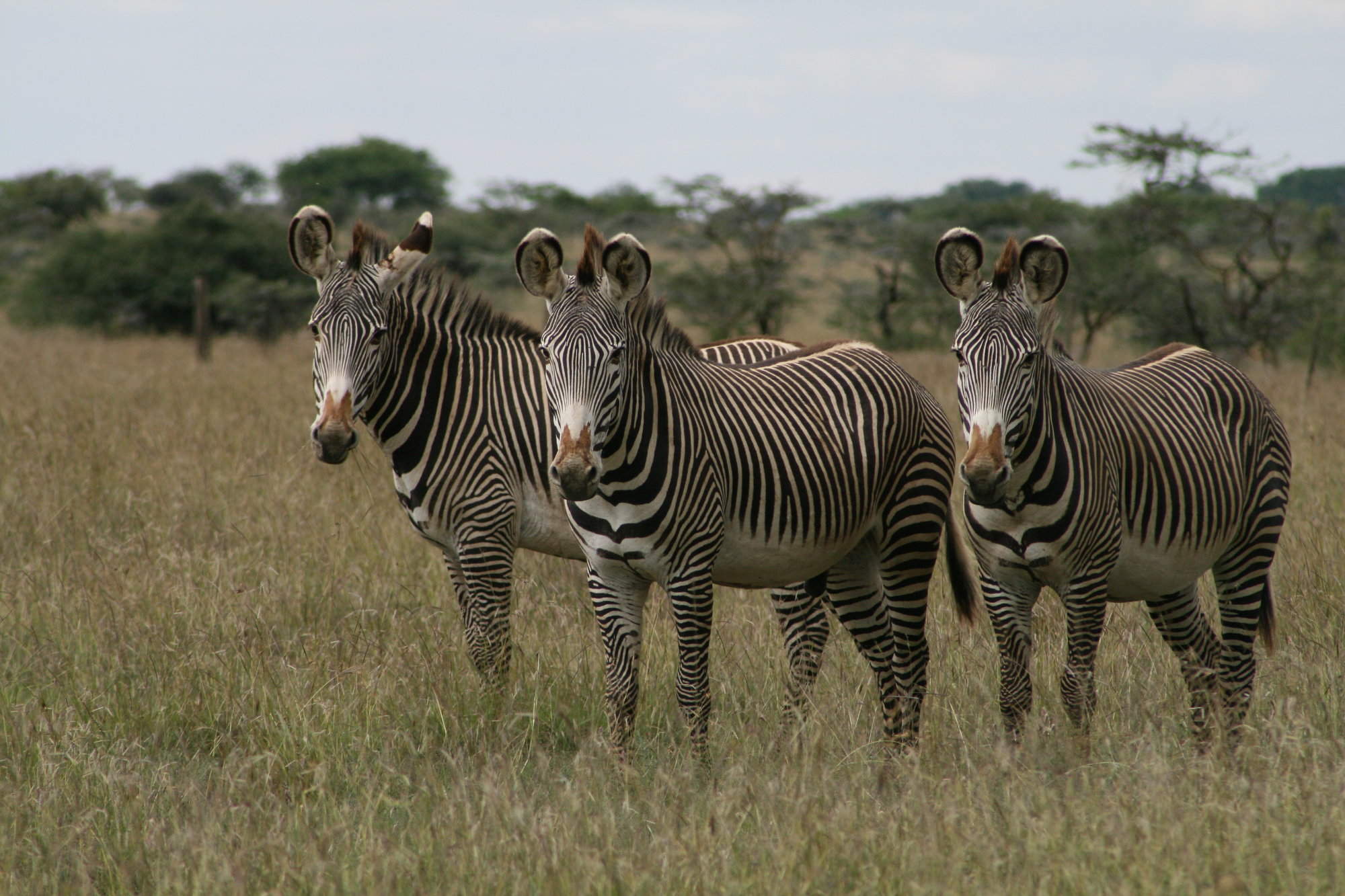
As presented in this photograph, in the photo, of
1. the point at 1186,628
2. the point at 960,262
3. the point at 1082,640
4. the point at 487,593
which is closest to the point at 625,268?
the point at 960,262

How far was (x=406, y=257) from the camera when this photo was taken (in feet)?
15.9

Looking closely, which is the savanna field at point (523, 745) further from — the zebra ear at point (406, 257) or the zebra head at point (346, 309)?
the zebra ear at point (406, 257)

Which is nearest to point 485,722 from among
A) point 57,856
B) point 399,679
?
point 399,679

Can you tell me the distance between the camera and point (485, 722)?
4.34 metres

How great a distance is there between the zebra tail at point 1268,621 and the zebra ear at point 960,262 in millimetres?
1809

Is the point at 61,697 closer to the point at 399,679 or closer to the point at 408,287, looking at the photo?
the point at 399,679

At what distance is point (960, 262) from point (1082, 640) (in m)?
1.30

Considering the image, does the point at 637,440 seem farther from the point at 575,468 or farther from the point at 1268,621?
the point at 1268,621

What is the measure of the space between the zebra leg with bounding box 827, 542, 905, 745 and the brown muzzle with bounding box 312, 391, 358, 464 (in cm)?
190

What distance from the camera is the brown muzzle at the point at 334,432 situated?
4402 millimetres

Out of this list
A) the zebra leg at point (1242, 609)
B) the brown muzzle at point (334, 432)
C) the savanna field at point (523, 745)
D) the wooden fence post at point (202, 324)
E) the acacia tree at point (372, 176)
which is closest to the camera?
the savanna field at point (523, 745)

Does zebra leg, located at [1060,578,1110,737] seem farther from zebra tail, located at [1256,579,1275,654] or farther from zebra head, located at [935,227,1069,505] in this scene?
zebra tail, located at [1256,579,1275,654]

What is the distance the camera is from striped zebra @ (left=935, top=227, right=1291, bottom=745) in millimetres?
3846

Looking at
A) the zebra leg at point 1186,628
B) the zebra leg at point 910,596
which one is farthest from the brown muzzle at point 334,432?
the zebra leg at point 1186,628
